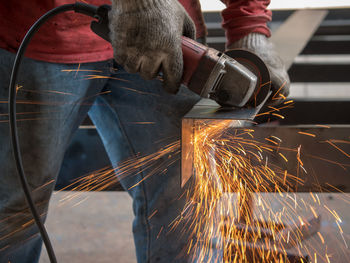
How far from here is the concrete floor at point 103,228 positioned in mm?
1821

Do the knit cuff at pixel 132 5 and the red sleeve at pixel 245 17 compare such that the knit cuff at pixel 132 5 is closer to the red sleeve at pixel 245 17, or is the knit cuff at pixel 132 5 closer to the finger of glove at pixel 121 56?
the finger of glove at pixel 121 56

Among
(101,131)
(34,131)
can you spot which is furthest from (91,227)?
(34,131)

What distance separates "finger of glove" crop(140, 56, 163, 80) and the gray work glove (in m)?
0.47

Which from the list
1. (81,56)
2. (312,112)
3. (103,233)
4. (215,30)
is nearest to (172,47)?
(81,56)

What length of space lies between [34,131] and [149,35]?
0.45 m

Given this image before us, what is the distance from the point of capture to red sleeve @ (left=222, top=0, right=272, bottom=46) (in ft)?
3.85

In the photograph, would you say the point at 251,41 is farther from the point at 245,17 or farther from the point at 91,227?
the point at 91,227

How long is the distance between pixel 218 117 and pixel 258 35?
52 cm

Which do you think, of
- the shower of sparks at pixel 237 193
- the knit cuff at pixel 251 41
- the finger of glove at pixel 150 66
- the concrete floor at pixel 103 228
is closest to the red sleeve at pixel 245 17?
the knit cuff at pixel 251 41

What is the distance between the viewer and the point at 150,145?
1185 millimetres

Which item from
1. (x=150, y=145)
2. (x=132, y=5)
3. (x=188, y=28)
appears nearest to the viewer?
(x=132, y=5)

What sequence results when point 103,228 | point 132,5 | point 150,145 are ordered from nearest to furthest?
point 132,5 → point 150,145 → point 103,228

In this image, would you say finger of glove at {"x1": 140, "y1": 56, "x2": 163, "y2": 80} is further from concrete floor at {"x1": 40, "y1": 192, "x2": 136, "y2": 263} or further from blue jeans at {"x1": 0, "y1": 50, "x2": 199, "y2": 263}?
concrete floor at {"x1": 40, "y1": 192, "x2": 136, "y2": 263}

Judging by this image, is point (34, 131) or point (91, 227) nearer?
point (34, 131)
